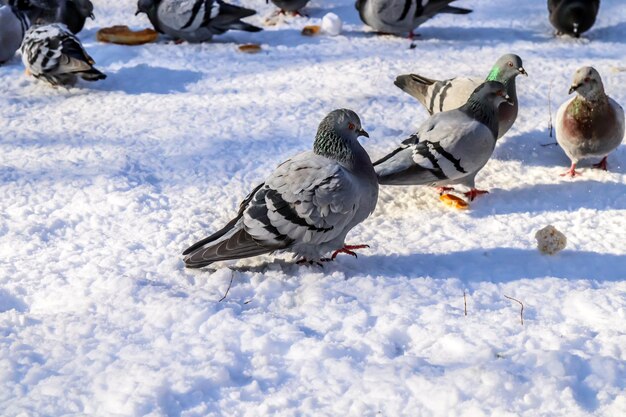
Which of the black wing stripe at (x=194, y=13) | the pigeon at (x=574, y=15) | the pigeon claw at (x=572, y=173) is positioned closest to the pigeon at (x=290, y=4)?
the black wing stripe at (x=194, y=13)

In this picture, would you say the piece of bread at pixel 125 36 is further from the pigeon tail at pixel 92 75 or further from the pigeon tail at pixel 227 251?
the pigeon tail at pixel 227 251

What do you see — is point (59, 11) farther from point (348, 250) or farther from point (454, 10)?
point (348, 250)

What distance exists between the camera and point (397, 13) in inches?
257

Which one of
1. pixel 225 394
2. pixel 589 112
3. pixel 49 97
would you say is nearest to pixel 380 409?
pixel 225 394

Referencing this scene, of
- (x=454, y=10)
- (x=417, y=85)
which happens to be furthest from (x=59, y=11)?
(x=417, y=85)

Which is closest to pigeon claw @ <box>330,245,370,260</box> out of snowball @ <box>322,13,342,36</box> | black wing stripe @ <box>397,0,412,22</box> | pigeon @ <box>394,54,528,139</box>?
pigeon @ <box>394,54,528,139</box>

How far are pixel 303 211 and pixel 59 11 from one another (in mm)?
4857

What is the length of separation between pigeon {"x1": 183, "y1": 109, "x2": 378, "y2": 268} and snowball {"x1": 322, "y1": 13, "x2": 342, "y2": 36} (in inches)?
141

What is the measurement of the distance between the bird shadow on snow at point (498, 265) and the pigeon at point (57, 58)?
10.1 ft

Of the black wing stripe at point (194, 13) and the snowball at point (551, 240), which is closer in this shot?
the snowball at point (551, 240)

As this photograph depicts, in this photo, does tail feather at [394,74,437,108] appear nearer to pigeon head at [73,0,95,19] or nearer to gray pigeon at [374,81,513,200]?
gray pigeon at [374,81,513,200]

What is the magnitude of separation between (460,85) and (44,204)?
8.34 feet

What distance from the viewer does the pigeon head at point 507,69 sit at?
455cm

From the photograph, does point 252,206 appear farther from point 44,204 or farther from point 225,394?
point 44,204
